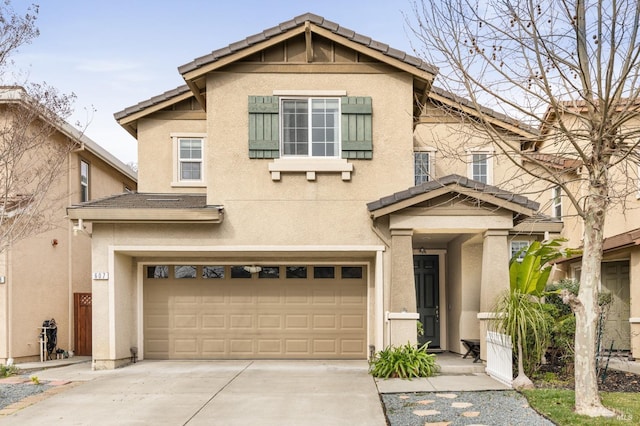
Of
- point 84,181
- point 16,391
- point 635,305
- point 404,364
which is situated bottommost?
point 16,391

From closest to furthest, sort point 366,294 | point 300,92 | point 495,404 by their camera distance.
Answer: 1. point 495,404
2. point 300,92
3. point 366,294

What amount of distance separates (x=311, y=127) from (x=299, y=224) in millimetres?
2176

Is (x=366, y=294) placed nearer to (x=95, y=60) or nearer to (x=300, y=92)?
(x=300, y=92)

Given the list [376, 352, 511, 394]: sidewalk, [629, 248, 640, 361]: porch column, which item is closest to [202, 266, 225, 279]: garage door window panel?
[376, 352, 511, 394]: sidewalk

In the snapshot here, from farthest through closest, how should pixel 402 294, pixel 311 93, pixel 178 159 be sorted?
pixel 178 159, pixel 311 93, pixel 402 294

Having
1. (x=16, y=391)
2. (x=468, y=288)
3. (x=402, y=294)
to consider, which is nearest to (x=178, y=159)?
(x=16, y=391)

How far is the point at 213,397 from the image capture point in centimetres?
1012

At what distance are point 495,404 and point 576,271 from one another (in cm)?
979

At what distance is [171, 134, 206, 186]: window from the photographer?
16406 mm

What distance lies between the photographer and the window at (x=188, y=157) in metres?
16.4

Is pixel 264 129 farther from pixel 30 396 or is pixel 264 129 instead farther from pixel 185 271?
pixel 30 396

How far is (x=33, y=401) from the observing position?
10.0m

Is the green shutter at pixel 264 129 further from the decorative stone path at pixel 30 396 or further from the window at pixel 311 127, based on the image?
the decorative stone path at pixel 30 396

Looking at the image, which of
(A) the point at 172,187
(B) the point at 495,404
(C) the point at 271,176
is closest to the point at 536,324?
(B) the point at 495,404
